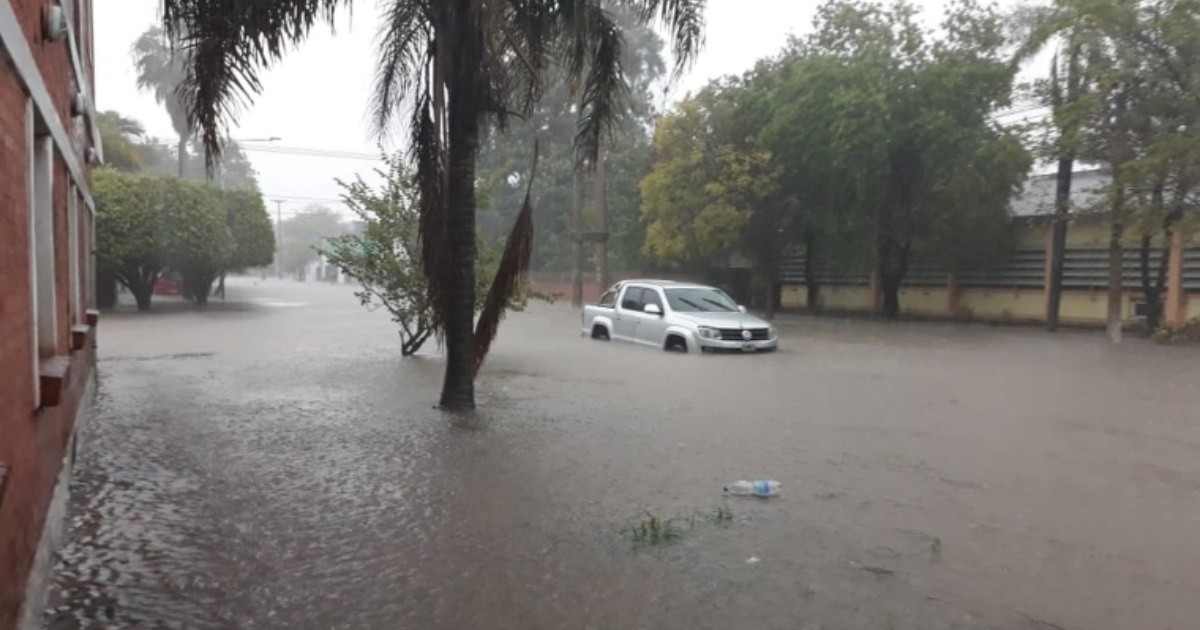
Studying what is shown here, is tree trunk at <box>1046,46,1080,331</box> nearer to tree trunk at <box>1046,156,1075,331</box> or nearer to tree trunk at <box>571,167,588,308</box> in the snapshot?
tree trunk at <box>1046,156,1075,331</box>

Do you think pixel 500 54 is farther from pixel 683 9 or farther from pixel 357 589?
Result: pixel 357 589

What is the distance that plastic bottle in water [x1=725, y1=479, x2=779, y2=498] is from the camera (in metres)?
6.39

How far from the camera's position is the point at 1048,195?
24438 millimetres

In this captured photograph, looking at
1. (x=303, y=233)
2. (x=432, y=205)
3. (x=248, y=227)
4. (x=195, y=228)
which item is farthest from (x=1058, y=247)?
(x=303, y=233)

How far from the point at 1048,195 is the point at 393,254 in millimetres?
18875

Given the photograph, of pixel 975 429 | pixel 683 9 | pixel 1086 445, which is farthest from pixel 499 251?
pixel 1086 445

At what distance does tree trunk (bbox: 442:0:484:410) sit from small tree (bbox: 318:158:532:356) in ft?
14.3

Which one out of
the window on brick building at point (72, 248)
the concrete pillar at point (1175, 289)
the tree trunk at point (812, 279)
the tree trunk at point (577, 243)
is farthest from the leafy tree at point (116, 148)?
the concrete pillar at point (1175, 289)

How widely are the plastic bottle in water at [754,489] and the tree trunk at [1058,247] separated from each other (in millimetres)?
17580

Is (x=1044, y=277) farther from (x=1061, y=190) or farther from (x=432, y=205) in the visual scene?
(x=432, y=205)

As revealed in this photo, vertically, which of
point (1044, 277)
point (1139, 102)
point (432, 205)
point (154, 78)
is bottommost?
point (1044, 277)

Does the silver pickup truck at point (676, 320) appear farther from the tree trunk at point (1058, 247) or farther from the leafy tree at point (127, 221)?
the leafy tree at point (127, 221)

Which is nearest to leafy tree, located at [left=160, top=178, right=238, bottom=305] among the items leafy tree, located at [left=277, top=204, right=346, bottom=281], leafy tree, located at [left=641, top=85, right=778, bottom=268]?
leafy tree, located at [left=641, top=85, right=778, bottom=268]

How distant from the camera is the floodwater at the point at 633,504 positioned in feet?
14.2
